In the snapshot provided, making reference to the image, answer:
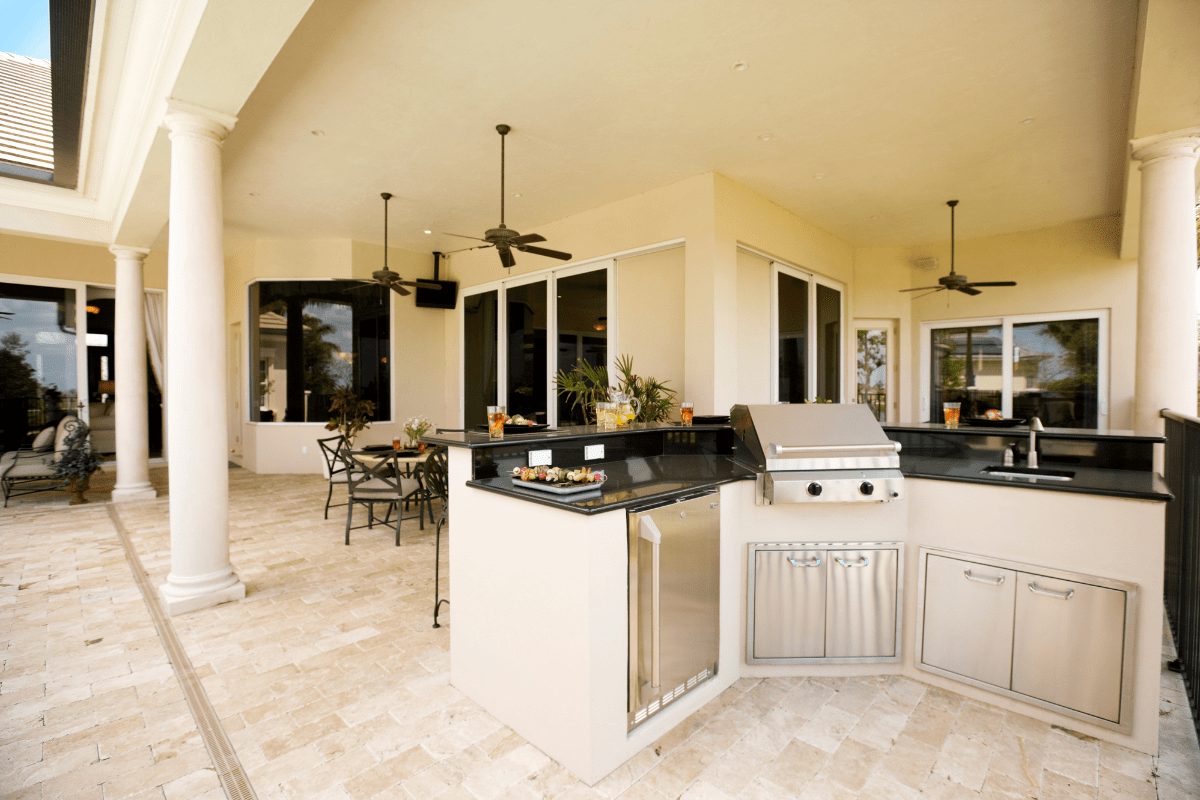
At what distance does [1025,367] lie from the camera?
280 inches

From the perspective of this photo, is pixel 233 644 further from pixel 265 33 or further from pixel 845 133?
pixel 845 133

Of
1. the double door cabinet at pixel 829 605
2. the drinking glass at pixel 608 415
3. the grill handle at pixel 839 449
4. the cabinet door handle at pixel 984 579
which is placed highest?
the drinking glass at pixel 608 415

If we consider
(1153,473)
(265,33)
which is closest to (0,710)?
(265,33)

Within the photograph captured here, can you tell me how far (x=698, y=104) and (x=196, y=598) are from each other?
465 centimetres

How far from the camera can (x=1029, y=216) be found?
20.9ft

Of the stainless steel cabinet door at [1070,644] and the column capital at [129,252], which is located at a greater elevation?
the column capital at [129,252]

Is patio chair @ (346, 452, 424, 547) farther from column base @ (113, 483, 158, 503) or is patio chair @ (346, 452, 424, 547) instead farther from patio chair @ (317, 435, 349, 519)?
column base @ (113, 483, 158, 503)

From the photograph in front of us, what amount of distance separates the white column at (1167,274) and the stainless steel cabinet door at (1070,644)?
1961 millimetres

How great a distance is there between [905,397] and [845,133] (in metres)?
4.99

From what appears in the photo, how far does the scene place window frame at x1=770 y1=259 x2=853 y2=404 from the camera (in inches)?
235

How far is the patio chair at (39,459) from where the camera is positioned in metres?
6.10

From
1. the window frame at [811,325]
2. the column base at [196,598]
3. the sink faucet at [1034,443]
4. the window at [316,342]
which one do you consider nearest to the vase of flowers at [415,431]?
the column base at [196,598]

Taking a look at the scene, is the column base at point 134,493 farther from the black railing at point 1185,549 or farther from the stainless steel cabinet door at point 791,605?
the black railing at point 1185,549

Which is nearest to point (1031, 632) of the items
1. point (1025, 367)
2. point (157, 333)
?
point (1025, 367)
